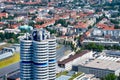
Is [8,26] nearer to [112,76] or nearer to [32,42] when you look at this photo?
[112,76]

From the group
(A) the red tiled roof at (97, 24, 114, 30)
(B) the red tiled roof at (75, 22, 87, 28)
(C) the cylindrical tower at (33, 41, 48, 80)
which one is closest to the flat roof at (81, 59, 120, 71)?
(C) the cylindrical tower at (33, 41, 48, 80)

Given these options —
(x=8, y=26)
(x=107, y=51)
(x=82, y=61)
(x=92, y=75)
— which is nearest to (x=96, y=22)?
(x=8, y=26)

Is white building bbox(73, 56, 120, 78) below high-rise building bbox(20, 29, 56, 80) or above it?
below

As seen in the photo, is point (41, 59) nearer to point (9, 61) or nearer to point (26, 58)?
point (26, 58)

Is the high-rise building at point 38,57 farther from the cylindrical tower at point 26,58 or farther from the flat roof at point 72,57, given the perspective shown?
the flat roof at point 72,57

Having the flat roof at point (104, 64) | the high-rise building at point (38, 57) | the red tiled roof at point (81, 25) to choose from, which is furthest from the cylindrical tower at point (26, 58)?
the red tiled roof at point (81, 25)

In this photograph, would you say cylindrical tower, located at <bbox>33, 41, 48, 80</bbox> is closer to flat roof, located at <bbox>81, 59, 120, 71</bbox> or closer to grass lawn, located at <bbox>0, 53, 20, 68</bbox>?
grass lawn, located at <bbox>0, 53, 20, 68</bbox>

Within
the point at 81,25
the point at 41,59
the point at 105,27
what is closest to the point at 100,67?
the point at 41,59
